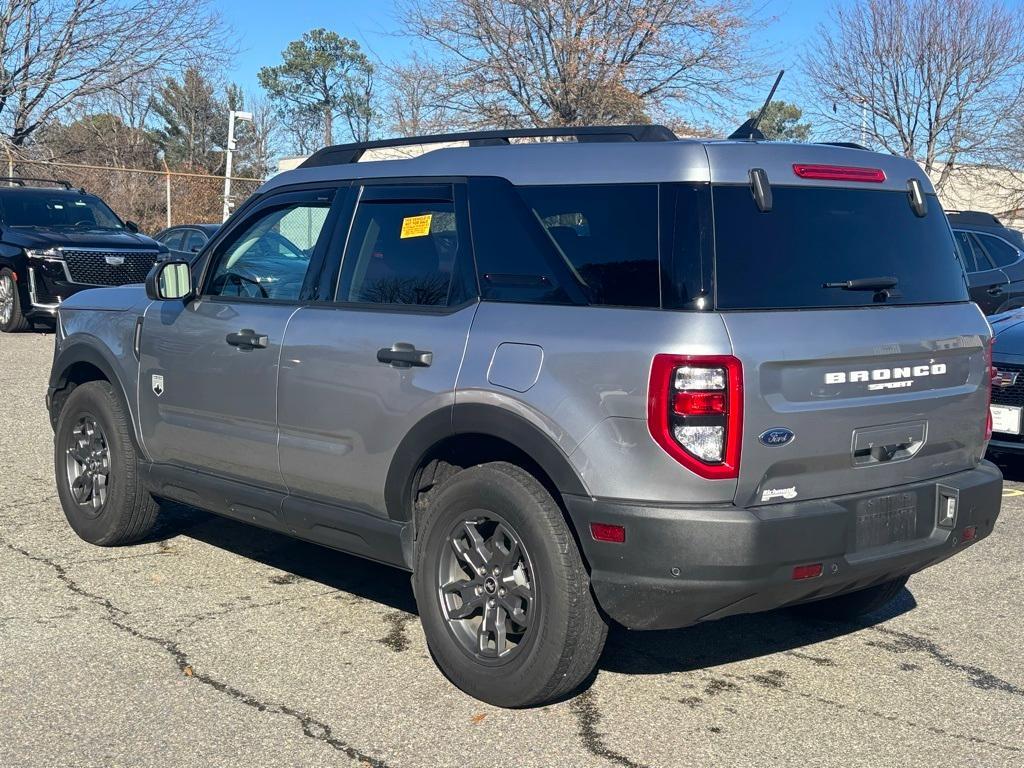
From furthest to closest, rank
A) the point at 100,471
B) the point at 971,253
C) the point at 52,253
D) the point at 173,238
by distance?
the point at 173,238, the point at 52,253, the point at 971,253, the point at 100,471

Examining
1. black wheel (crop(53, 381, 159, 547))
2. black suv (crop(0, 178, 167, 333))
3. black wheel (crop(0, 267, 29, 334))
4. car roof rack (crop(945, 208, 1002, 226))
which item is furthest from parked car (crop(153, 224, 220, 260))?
black wheel (crop(53, 381, 159, 547))

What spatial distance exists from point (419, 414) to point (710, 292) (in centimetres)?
121

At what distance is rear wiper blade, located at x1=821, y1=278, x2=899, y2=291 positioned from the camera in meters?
4.03

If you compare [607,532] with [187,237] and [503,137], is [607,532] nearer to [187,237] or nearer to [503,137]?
[503,137]

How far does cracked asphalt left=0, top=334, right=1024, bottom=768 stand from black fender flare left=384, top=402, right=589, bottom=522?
0.69m

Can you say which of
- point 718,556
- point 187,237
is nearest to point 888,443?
point 718,556

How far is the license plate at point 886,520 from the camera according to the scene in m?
3.95

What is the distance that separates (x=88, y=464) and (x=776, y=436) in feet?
12.9

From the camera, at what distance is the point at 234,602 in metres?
5.31

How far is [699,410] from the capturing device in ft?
11.9

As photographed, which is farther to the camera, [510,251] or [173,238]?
[173,238]

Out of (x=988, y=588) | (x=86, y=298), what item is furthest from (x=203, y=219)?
(x=988, y=588)

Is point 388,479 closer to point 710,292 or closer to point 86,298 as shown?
point 710,292

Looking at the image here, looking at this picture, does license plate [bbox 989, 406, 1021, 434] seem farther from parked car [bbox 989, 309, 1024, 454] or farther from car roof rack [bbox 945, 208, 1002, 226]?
car roof rack [bbox 945, 208, 1002, 226]
